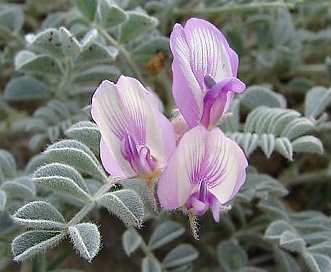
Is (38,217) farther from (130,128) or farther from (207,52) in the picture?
(207,52)

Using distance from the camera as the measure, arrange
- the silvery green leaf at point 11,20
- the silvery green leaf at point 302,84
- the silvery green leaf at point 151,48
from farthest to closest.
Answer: the silvery green leaf at point 302,84
the silvery green leaf at point 11,20
the silvery green leaf at point 151,48

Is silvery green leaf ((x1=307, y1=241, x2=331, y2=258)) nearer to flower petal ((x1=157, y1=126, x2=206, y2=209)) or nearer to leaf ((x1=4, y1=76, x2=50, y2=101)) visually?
flower petal ((x1=157, y1=126, x2=206, y2=209))

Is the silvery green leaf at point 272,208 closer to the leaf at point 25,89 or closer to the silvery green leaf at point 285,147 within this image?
the silvery green leaf at point 285,147

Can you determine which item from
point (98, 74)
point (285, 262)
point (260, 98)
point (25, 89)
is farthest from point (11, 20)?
point (285, 262)

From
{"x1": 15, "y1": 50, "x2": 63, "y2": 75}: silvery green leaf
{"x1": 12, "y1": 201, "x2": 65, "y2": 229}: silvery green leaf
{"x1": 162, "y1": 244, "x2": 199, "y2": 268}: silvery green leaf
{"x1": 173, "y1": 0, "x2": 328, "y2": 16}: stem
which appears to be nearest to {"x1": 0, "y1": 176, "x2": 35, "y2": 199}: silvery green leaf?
{"x1": 12, "y1": 201, "x2": 65, "y2": 229}: silvery green leaf

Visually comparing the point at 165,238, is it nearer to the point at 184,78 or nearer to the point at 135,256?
the point at 135,256

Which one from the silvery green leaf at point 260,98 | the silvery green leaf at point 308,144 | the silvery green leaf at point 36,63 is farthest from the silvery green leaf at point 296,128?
the silvery green leaf at point 36,63

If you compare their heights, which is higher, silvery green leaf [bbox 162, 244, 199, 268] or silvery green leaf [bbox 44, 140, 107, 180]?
silvery green leaf [bbox 44, 140, 107, 180]
